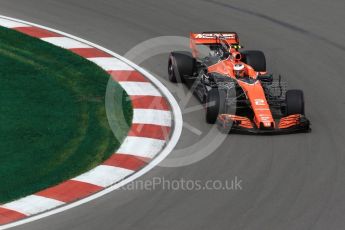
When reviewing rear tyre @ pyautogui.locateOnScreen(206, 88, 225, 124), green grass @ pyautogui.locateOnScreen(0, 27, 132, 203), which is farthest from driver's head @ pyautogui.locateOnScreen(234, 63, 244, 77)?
green grass @ pyautogui.locateOnScreen(0, 27, 132, 203)

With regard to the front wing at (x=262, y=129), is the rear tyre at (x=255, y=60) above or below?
above

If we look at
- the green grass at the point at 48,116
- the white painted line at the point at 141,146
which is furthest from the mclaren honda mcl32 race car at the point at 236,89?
the green grass at the point at 48,116

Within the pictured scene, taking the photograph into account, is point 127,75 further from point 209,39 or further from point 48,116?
point 48,116

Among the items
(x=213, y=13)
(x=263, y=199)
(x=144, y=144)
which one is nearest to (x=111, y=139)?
(x=144, y=144)

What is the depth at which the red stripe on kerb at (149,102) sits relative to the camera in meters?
16.7

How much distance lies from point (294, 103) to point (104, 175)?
383 cm

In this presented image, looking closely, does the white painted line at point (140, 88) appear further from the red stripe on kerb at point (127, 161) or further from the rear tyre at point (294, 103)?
the red stripe on kerb at point (127, 161)

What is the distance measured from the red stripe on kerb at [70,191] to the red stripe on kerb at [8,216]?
0.71m

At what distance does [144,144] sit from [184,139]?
76cm

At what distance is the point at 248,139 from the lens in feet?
50.2

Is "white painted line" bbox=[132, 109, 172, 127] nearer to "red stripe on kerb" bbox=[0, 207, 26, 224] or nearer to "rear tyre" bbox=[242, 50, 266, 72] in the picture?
"rear tyre" bbox=[242, 50, 266, 72]

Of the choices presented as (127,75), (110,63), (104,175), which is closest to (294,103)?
(104,175)

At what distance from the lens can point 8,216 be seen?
1230 cm

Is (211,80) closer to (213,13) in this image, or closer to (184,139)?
(184,139)
